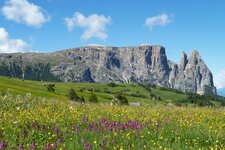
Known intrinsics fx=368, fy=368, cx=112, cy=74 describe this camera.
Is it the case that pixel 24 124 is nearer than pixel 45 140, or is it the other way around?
pixel 45 140

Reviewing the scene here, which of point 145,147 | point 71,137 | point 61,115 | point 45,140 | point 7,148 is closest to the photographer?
point 7,148

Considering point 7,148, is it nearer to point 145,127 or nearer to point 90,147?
point 90,147

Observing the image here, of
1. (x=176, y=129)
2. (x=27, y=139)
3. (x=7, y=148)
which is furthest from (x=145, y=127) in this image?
(x=7, y=148)

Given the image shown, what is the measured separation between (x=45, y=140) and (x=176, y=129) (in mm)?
5003

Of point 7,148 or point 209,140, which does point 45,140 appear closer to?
point 7,148

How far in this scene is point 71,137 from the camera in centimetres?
1143

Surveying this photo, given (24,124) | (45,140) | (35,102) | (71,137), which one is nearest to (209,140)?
(71,137)

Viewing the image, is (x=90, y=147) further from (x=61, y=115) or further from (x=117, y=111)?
(x=117, y=111)

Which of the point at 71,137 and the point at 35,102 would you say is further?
the point at 35,102

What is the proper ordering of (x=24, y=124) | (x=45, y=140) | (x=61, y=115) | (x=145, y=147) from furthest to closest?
1. (x=61, y=115)
2. (x=24, y=124)
3. (x=45, y=140)
4. (x=145, y=147)

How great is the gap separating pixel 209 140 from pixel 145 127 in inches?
93.6

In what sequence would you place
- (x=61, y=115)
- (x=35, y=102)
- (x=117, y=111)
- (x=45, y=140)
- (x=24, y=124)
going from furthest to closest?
(x=35, y=102) → (x=117, y=111) → (x=61, y=115) → (x=24, y=124) → (x=45, y=140)

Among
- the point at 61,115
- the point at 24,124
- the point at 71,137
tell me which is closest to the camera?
the point at 71,137

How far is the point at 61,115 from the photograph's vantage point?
1582 cm
